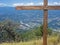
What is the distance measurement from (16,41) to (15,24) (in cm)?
48

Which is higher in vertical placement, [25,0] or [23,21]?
[25,0]

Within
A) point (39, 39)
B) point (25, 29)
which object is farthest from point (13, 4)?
point (39, 39)

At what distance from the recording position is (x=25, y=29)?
6801mm

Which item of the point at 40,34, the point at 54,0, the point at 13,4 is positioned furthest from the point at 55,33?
the point at 13,4

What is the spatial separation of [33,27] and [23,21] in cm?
33

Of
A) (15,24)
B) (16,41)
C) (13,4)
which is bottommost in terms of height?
(16,41)

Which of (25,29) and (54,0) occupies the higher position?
(54,0)

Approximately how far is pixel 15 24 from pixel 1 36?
550 millimetres

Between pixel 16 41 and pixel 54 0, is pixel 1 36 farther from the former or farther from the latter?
pixel 54 0

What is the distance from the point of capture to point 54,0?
678 centimetres

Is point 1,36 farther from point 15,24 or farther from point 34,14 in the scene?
point 34,14

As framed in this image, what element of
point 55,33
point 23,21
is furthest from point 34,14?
point 55,33

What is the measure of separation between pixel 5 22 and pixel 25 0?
0.84 m

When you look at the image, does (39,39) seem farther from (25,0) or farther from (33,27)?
(25,0)
